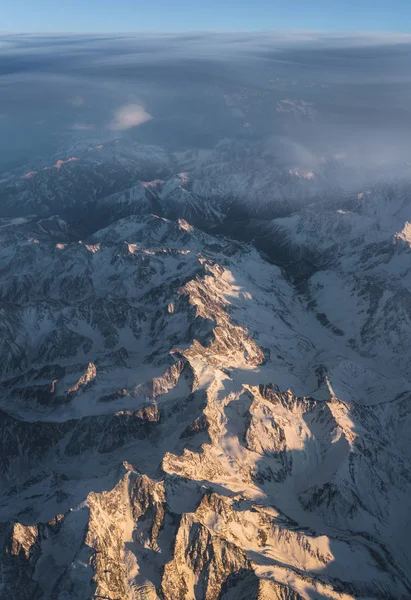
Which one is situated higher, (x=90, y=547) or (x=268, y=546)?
(x=90, y=547)

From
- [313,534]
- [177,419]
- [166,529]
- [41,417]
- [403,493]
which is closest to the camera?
[166,529]

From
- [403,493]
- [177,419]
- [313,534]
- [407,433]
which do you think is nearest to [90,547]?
[313,534]

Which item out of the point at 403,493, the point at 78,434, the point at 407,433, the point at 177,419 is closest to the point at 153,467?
the point at 177,419

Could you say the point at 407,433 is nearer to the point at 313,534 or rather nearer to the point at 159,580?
the point at 313,534

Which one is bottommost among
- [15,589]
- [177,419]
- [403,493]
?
[403,493]

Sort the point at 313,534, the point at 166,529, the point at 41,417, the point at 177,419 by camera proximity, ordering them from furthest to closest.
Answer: the point at 41,417
the point at 177,419
the point at 313,534
the point at 166,529

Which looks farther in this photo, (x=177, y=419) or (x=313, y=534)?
(x=177, y=419)

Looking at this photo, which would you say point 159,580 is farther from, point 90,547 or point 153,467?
point 153,467

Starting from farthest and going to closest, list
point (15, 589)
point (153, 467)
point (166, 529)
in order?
point (153, 467) → point (166, 529) → point (15, 589)

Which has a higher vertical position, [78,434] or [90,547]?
[90,547]
